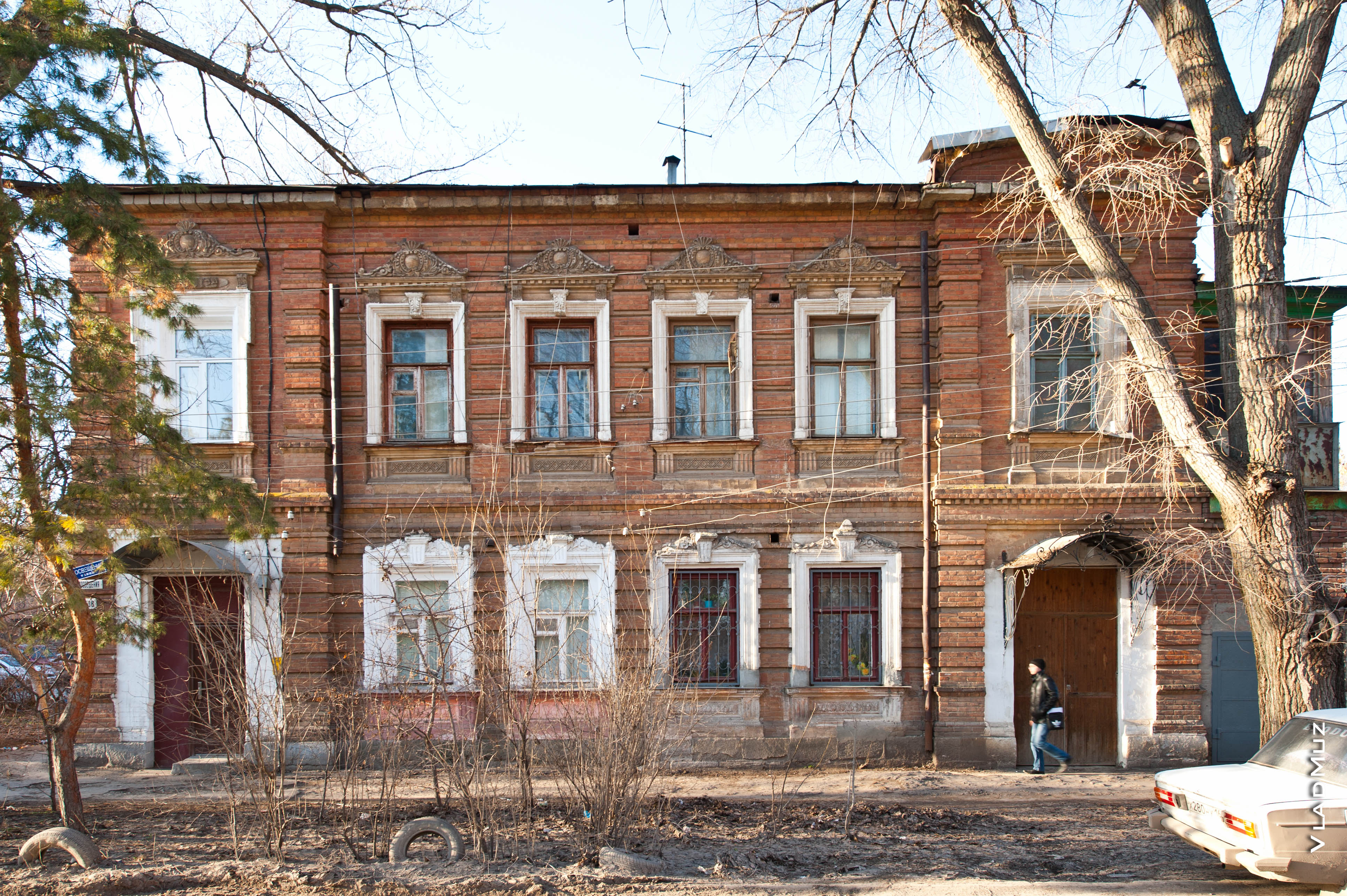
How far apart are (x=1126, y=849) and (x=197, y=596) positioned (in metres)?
11.5

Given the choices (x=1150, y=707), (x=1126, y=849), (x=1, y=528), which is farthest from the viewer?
(x=1150, y=707)

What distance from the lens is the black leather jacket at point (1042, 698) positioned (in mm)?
11156

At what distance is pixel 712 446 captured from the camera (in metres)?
12.1

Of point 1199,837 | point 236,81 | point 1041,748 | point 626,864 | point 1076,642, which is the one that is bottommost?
point 1041,748

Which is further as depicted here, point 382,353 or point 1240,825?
point 382,353

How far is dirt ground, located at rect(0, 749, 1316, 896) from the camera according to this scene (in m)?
6.79

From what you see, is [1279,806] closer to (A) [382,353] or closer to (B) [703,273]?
(B) [703,273]

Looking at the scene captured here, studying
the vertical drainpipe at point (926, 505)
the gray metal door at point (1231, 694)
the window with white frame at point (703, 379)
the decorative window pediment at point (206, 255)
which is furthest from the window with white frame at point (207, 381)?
the gray metal door at point (1231, 694)

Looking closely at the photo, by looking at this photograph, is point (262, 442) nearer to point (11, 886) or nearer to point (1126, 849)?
point (11, 886)

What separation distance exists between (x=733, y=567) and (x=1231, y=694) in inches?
270

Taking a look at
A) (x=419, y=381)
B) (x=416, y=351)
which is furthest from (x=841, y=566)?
(x=416, y=351)

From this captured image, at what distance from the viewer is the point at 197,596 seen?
39.5 feet

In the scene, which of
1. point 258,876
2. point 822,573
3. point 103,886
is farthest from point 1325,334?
point 103,886

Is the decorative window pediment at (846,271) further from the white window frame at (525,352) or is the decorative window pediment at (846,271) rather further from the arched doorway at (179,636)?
the arched doorway at (179,636)
